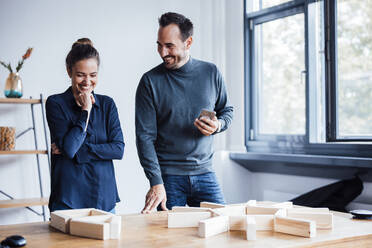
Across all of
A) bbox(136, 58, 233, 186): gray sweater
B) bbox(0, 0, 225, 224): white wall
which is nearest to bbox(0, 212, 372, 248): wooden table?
Result: bbox(136, 58, 233, 186): gray sweater

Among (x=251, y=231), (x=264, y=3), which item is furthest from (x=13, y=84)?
(x=251, y=231)

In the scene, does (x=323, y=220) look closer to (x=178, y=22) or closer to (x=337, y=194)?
(x=178, y=22)

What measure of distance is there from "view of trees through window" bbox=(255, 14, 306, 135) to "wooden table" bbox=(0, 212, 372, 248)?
93.2 inches

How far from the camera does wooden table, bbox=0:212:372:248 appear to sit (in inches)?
46.3

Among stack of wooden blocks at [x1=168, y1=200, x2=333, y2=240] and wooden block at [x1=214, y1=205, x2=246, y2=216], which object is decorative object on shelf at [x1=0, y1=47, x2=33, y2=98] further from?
wooden block at [x1=214, y1=205, x2=246, y2=216]

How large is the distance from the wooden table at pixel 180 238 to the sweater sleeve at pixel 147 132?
23.0 inches

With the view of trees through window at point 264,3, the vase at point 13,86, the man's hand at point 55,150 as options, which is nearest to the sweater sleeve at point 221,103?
the man's hand at point 55,150

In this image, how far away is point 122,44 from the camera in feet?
12.9

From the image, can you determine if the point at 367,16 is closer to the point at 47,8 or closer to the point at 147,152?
the point at 147,152

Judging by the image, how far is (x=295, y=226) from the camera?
1.28 meters

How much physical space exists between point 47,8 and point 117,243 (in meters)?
2.86

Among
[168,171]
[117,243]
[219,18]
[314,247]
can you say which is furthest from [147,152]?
[219,18]

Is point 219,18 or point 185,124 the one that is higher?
point 219,18

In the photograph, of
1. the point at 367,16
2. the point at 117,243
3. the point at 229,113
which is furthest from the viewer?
the point at 367,16
